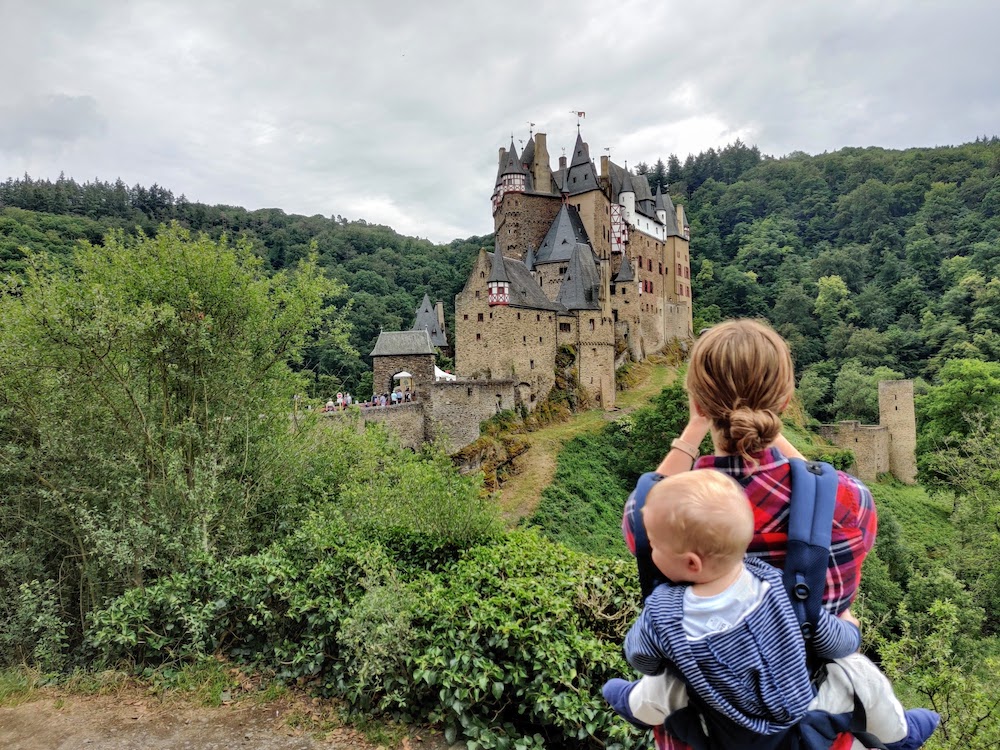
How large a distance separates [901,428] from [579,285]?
21453mm

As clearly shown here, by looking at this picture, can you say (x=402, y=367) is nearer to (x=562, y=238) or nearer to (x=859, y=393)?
(x=562, y=238)

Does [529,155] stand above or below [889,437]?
above

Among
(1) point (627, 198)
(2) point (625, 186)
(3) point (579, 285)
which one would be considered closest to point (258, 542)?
(3) point (579, 285)

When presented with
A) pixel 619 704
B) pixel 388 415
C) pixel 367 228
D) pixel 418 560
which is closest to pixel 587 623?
pixel 418 560

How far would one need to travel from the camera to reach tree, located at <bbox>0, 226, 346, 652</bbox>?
22.5 feet

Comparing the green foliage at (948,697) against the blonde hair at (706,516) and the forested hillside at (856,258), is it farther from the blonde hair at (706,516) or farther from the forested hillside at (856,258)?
the forested hillside at (856,258)

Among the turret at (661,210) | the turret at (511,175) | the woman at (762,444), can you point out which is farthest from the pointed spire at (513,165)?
the woman at (762,444)

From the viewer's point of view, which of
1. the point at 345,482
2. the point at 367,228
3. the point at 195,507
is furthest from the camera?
the point at 367,228

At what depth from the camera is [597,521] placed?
78.6ft

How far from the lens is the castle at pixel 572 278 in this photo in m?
27.5

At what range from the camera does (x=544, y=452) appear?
2578 centimetres

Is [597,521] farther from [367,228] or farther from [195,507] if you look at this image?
[367,228]

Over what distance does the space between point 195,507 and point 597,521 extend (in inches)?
745

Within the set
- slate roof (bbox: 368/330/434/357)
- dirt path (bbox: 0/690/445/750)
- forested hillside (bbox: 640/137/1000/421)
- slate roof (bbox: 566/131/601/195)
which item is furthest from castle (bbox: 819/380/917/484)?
dirt path (bbox: 0/690/445/750)
